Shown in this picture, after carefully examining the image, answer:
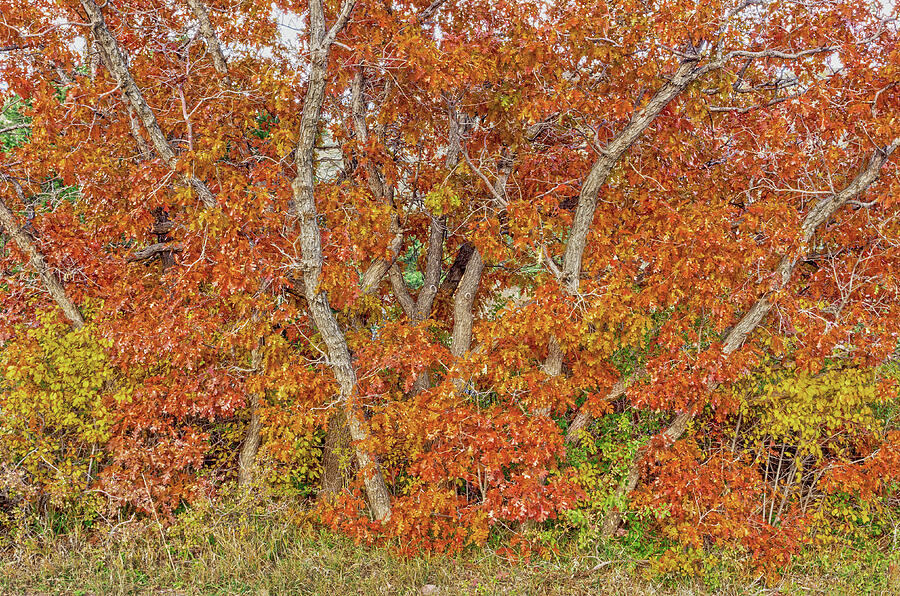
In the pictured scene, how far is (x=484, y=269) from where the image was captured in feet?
28.4

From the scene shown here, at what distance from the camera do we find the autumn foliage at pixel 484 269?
668 cm

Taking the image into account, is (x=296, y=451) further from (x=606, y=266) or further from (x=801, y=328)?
(x=801, y=328)

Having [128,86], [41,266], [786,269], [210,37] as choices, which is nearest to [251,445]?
[41,266]

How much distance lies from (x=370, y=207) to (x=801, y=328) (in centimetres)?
495

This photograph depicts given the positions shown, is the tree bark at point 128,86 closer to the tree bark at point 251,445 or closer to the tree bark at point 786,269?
the tree bark at point 251,445

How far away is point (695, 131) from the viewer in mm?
7695

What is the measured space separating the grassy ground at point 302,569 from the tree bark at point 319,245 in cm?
94

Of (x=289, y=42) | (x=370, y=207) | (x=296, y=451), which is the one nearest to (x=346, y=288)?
(x=370, y=207)

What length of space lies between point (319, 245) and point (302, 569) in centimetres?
354

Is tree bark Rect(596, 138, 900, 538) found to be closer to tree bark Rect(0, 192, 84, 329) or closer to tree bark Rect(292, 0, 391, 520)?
Answer: tree bark Rect(292, 0, 391, 520)

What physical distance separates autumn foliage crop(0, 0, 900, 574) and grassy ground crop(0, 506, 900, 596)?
0.33 m

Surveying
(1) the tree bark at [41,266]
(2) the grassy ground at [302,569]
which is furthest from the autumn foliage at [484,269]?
(2) the grassy ground at [302,569]

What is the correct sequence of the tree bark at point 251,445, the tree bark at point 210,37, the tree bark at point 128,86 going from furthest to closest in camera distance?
1. the tree bark at point 251,445
2. the tree bark at point 210,37
3. the tree bark at point 128,86

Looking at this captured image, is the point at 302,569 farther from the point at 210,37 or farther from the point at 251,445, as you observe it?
the point at 210,37
